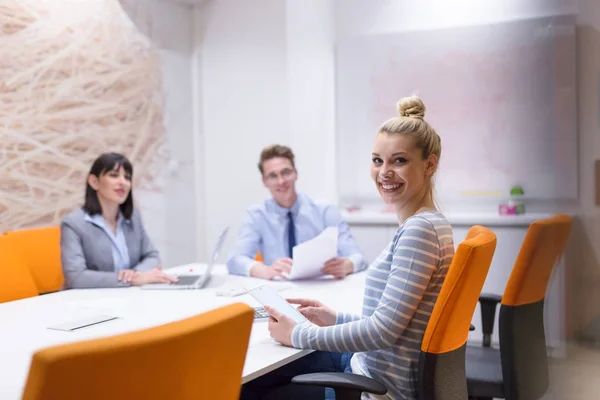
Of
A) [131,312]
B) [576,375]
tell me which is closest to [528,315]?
[576,375]

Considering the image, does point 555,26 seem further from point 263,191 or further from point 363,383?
point 263,191

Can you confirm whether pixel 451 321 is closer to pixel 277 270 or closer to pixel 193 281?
pixel 277 270

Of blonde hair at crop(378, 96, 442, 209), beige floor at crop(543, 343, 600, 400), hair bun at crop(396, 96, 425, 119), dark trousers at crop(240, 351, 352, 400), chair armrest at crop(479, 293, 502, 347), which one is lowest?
beige floor at crop(543, 343, 600, 400)

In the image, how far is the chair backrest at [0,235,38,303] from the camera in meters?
2.80

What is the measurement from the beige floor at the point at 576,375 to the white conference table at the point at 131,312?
29.9 inches

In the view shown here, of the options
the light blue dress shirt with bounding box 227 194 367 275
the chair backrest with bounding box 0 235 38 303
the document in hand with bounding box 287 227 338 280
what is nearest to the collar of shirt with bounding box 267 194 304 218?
the light blue dress shirt with bounding box 227 194 367 275

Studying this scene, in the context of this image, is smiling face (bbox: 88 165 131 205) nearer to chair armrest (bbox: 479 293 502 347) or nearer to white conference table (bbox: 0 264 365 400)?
white conference table (bbox: 0 264 365 400)

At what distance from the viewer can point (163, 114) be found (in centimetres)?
499

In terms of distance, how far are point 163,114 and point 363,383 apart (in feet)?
12.3

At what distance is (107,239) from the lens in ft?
10.2

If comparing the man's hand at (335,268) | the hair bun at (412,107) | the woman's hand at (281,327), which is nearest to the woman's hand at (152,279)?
the man's hand at (335,268)

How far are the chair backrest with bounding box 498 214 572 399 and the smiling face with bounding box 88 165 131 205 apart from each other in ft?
6.16

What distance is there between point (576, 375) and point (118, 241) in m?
2.10

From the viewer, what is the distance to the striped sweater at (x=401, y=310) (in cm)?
172
